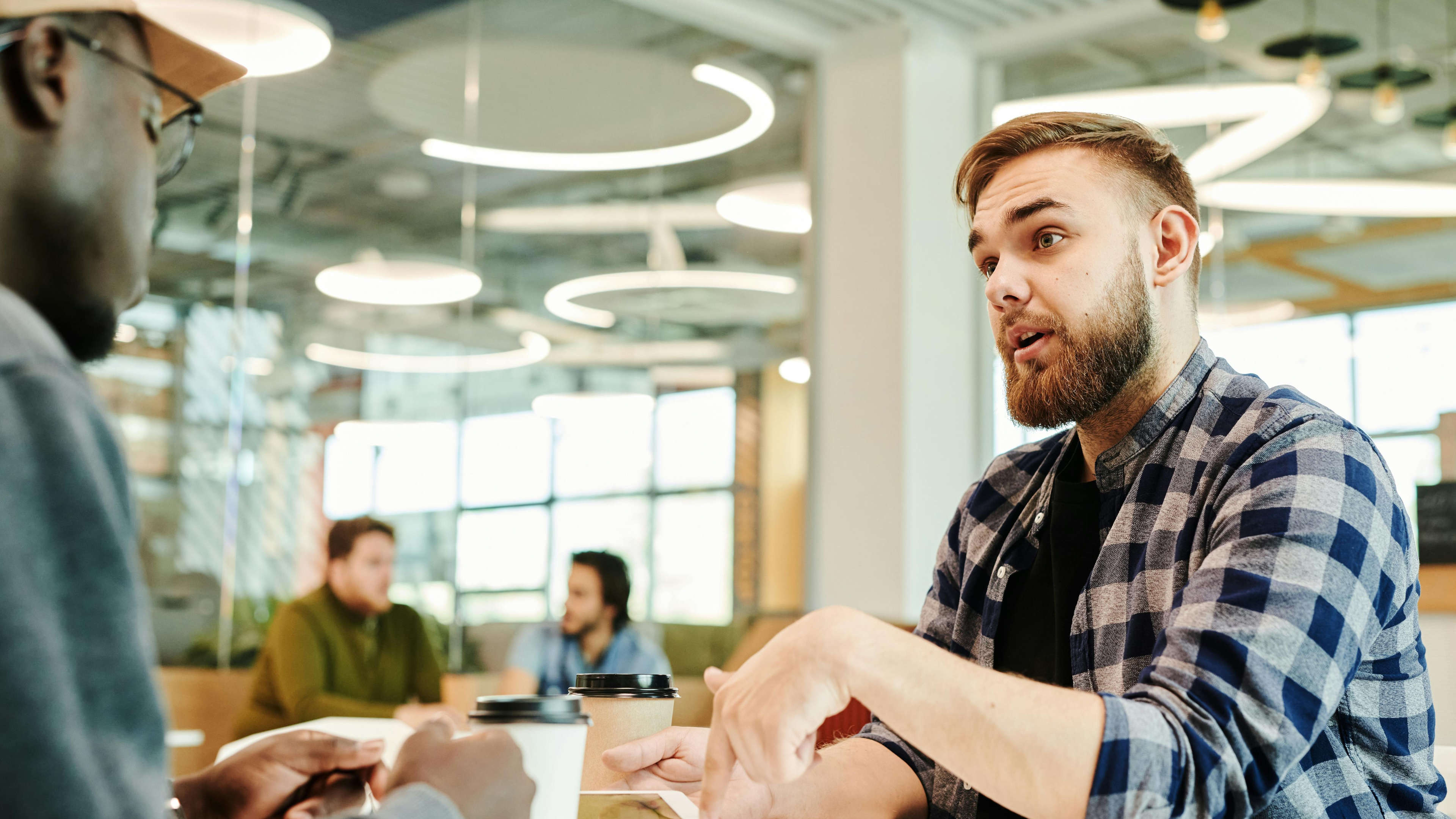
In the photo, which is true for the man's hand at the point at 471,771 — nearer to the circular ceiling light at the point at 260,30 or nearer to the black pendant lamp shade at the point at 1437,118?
the circular ceiling light at the point at 260,30

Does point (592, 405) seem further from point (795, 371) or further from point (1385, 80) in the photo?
point (1385, 80)

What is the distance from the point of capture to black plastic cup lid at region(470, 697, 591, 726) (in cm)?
84

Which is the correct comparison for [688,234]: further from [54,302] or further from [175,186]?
[54,302]

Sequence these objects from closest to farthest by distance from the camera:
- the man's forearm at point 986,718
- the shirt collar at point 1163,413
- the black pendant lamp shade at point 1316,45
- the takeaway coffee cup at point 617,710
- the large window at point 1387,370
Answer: the man's forearm at point 986,718 < the takeaway coffee cup at point 617,710 < the shirt collar at point 1163,413 < the black pendant lamp shade at point 1316,45 < the large window at point 1387,370

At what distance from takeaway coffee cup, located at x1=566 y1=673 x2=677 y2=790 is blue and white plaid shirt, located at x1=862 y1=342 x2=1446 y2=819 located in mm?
410

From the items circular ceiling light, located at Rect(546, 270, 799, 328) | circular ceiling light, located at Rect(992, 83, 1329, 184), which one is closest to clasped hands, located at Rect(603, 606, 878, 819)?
circular ceiling light, located at Rect(992, 83, 1329, 184)

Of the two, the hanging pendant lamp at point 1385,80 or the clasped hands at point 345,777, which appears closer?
the clasped hands at point 345,777

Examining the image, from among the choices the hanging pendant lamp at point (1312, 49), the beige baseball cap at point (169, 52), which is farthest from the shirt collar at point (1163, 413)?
the hanging pendant lamp at point (1312, 49)

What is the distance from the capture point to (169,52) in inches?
36.9

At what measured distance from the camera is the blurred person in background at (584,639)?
5.12 m

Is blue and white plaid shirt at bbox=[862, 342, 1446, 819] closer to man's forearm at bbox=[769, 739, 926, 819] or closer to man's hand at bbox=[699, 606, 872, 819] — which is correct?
man's forearm at bbox=[769, 739, 926, 819]

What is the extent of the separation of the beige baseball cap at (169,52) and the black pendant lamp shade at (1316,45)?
438 cm

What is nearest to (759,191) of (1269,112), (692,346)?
(692,346)

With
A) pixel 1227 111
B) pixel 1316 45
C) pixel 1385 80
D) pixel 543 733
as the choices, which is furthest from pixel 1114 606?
pixel 1227 111
